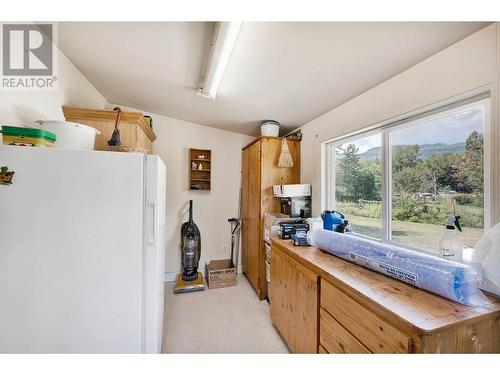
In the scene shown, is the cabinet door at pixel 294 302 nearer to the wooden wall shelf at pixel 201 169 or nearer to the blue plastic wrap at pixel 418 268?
the blue plastic wrap at pixel 418 268

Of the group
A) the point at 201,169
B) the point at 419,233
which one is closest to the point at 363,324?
the point at 419,233

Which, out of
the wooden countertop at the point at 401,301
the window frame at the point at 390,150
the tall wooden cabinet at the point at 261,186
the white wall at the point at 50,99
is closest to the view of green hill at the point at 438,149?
the window frame at the point at 390,150

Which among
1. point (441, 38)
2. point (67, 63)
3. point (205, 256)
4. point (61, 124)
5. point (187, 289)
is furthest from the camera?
point (205, 256)

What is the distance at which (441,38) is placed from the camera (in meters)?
1.00

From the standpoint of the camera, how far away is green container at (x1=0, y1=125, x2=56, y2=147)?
0.93m

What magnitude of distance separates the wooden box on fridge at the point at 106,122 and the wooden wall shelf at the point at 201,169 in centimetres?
107

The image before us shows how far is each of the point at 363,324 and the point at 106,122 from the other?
91.2 inches

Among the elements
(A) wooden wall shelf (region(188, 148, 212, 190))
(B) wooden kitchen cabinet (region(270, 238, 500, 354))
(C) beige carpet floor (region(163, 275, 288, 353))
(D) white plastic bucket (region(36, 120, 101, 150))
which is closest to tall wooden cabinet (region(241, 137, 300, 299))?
(C) beige carpet floor (region(163, 275, 288, 353))

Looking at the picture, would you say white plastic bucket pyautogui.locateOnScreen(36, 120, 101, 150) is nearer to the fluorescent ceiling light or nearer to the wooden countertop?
the fluorescent ceiling light

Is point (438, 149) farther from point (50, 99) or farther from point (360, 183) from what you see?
point (50, 99)

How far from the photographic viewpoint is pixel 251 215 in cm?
259
